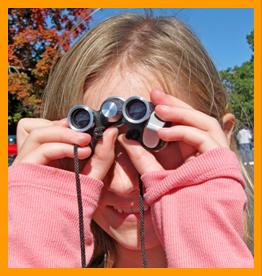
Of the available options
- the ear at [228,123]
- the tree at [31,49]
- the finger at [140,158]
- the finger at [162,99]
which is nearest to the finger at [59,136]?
the finger at [140,158]

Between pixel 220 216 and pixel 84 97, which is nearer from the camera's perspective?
pixel 220 216

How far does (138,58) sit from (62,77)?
0.35 m

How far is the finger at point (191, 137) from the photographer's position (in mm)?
1280

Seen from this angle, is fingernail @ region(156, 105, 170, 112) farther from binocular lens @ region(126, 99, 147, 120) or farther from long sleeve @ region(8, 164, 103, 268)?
long sleeve @ region(8, 164, 103, 268)

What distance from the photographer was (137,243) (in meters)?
1.49

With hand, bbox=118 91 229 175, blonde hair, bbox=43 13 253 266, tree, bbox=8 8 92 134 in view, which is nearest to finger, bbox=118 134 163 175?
hand, bbox=118 91 229 175

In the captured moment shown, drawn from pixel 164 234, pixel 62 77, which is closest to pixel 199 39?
pixel 62 77

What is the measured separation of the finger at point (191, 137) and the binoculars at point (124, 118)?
0.14ft

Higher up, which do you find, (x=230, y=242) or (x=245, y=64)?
(x=245, y=64)

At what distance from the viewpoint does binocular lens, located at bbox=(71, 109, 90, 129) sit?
4.50ft

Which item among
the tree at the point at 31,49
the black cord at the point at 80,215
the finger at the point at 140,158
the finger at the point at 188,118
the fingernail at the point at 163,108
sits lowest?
the black cord at the point at 80,215

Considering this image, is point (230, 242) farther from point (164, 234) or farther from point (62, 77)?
point (62, 77)

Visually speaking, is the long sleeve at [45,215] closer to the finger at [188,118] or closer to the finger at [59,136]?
the finger at [59,136]

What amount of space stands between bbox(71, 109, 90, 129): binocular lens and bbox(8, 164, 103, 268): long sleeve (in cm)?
16
